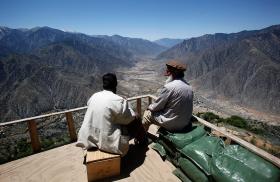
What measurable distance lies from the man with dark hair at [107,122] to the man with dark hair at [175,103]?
0.59m

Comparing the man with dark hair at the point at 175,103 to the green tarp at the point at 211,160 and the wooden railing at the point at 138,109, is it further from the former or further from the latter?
the wooden railing at the point at 138,109

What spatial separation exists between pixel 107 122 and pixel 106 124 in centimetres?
3

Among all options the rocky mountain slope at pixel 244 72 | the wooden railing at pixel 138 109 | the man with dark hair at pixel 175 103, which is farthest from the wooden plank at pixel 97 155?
the rocky mountain slope at pixel 244 72

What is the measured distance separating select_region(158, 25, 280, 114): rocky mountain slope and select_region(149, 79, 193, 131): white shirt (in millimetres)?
76973

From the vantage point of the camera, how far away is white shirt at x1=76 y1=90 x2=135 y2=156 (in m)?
3.72

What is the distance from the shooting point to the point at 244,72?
98.0 m

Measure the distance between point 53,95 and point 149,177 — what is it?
6569 cm

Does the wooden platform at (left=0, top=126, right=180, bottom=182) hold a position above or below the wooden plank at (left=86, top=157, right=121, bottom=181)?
below

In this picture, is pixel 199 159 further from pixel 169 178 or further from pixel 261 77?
pixel 261 77

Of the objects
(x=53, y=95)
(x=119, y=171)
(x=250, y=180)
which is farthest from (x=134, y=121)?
(x=53, y=95)

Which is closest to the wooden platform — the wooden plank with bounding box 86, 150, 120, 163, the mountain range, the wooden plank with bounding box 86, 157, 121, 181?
the wooden plank with bounding box 86, 157, 121, 181

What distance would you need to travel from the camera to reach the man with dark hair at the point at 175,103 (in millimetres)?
4020

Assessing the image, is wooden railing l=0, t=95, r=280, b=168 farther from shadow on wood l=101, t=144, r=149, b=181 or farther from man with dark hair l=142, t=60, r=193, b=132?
shadow on wood l=101, t=144, r=149, b=181

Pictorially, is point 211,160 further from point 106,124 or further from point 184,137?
point 106,124
